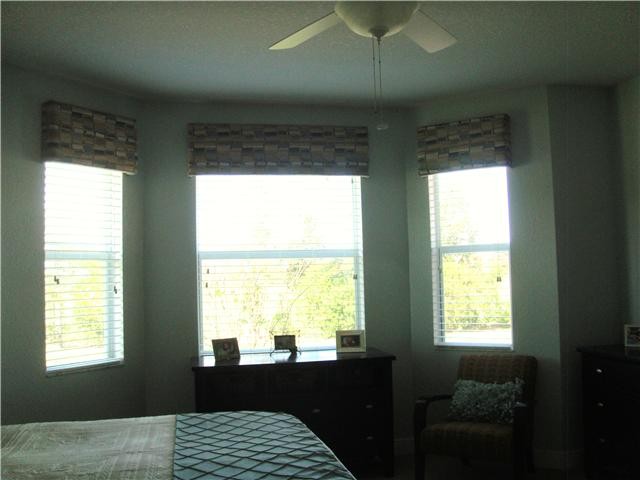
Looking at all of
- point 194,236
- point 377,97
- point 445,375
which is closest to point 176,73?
point 194,236

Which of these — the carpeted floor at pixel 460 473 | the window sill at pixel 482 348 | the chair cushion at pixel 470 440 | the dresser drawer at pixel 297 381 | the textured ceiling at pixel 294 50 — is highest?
the textured ceiling at pixel 294 50

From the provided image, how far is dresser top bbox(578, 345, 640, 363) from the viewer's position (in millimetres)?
3371

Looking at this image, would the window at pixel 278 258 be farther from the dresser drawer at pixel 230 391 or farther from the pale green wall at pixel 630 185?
the pale green wall at pixel 630 185

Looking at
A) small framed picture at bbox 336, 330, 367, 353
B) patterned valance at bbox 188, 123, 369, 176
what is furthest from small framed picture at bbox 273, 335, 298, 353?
patterned valance at bbox 188, 123, 369, 176

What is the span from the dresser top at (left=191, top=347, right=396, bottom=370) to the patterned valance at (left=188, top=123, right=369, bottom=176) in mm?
1291

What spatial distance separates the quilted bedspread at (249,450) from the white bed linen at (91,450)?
0.07m

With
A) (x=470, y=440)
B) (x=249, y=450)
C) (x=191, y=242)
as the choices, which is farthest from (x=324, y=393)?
(x=249, y=450)

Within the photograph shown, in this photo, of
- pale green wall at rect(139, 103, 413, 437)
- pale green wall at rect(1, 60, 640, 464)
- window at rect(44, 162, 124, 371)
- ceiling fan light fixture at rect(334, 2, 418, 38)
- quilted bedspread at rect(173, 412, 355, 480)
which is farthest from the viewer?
pale green wall at rect(139, 103, 413, 437)

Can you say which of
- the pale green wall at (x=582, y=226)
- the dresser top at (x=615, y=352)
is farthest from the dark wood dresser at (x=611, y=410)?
the pale green wall at (x=582, y=226)

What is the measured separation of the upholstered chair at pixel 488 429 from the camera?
3264mm

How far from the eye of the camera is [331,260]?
14.1 ft

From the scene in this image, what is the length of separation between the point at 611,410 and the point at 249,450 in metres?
2.49

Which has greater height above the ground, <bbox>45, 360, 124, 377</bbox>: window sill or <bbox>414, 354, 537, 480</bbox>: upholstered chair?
<bbox>45, 360, 124, 377</bbox>: window sill

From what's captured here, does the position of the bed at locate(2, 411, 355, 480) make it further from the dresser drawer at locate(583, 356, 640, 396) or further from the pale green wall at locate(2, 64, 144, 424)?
the dresser drawer at locate(583, 356, 640, 396)
